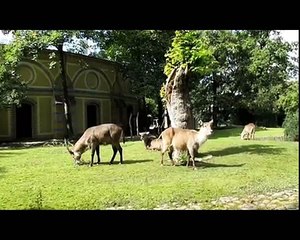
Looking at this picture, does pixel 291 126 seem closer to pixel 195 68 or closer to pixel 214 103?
pixel 214 103

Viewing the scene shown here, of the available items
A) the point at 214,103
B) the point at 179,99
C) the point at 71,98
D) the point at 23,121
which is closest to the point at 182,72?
the point at 179,99

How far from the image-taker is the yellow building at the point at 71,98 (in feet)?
14.6

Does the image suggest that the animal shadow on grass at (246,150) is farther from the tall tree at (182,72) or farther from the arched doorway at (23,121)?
the arched doorway at (23,121)

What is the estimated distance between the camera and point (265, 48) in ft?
14.9

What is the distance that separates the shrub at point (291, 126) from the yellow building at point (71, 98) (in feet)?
5.93

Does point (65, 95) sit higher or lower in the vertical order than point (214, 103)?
higher

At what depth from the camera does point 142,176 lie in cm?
436

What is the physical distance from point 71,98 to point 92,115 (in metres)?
0.33

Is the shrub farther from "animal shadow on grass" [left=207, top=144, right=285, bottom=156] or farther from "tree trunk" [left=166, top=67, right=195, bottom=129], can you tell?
"tree trunk" [left=166, top=67, right=195, bottom=129]

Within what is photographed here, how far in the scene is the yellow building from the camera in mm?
4445

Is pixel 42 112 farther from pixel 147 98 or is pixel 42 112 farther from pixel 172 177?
pixel 172 177

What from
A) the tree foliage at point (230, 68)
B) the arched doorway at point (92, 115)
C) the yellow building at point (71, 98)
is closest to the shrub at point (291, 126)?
the tree foliage at point (230, 68)

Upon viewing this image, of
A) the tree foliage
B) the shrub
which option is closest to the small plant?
the tree foliage
